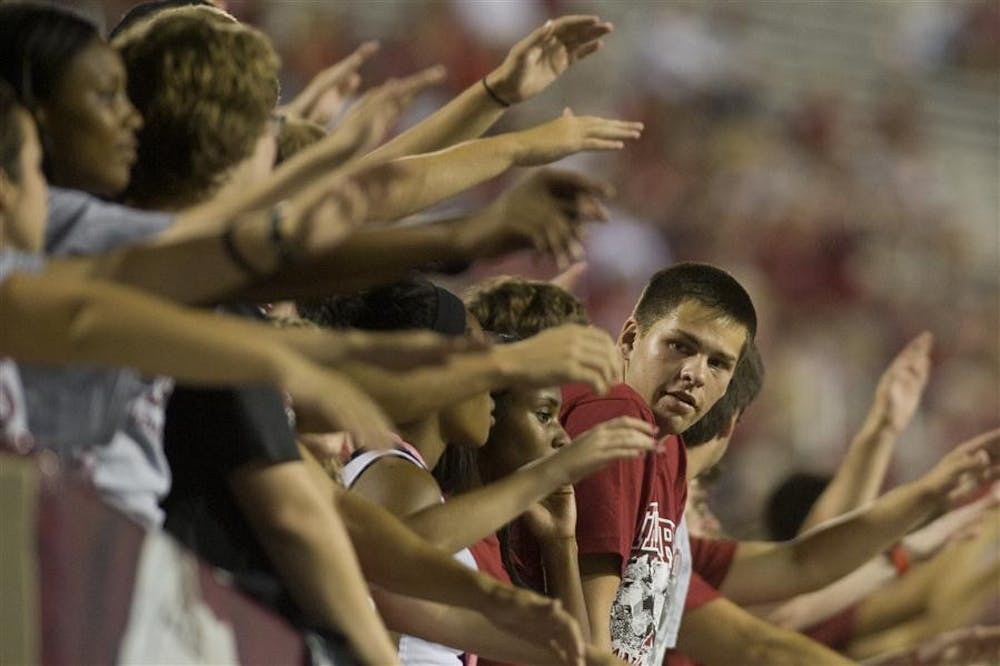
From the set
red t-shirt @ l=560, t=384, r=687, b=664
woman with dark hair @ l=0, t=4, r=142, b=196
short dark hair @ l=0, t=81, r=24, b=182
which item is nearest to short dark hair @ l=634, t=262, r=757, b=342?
red t-shirt @ l=560, t=384, r=687, b=664

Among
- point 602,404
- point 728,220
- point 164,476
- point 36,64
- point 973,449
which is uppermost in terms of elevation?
point 728,220

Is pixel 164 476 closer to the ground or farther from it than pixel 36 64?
closer to the ground

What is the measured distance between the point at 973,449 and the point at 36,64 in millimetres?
2458

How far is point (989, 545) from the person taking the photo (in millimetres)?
5254

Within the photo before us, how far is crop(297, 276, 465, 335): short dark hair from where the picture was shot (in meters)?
3.25

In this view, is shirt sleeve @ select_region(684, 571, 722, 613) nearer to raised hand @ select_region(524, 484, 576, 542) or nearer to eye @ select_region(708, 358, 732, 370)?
eye @ select_region(708, 358, 732, 370)

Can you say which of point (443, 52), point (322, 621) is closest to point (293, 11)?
point (443, 52)

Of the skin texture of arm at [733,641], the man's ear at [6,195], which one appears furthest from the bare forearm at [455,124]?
the skin texture of arm at [733,641]

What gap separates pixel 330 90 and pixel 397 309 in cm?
45

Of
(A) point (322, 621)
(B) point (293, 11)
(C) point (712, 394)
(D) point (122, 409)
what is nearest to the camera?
(D) point (122, 409)

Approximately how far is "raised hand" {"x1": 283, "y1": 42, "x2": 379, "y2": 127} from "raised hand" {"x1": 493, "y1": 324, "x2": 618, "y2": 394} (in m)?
1.04

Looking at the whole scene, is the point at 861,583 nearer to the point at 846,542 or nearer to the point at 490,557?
the point at 846,542

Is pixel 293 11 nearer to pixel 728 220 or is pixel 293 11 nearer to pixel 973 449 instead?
pixel 728 220

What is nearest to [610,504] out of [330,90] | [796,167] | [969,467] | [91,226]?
[330,90]
